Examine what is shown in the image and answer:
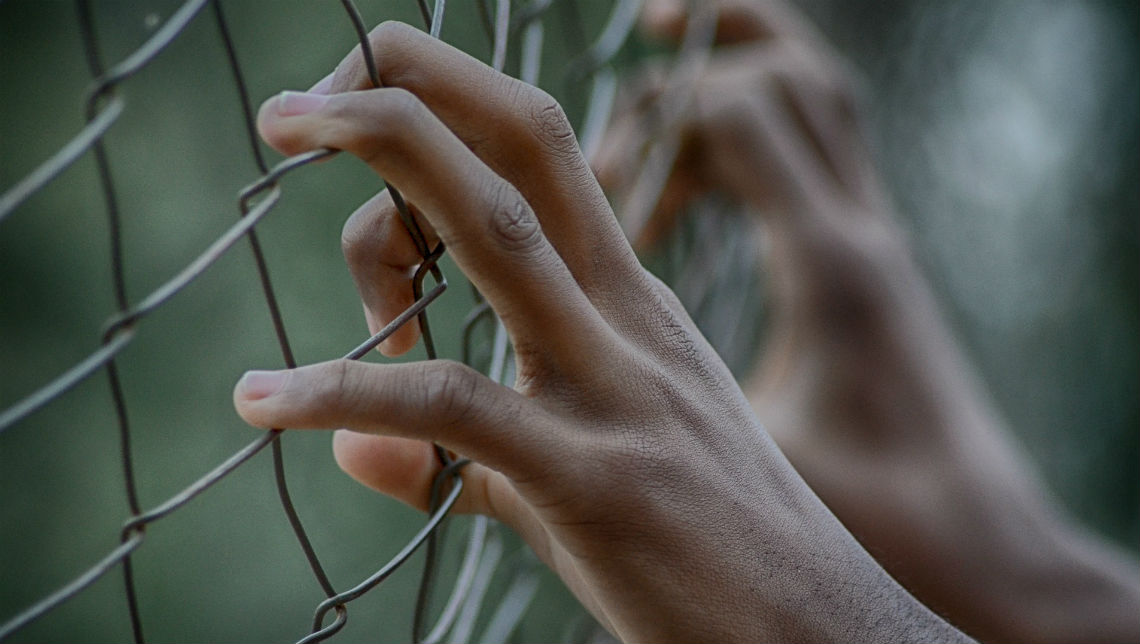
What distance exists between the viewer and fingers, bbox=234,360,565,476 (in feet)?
1.05

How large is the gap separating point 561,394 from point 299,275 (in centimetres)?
214

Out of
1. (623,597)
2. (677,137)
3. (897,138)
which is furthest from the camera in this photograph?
(897,138)

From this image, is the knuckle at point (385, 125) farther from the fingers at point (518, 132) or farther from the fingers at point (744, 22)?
the fingers at point (744, 22)

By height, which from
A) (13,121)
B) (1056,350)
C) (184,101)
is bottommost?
(1056,350)

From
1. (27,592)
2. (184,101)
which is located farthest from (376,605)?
(184,101)

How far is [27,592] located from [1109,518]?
252 centimetres

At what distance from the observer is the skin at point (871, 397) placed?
92 centimetres

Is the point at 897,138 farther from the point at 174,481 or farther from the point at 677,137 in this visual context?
the point at 174,481

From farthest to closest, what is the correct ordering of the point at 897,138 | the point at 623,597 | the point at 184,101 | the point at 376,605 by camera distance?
the point at 376,605 < the point at 184,101 < the point at 897,138 < the point at 623,597

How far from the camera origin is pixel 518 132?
37 centimetres

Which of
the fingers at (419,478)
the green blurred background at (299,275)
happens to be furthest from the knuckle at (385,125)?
the green blurred background at (299,275)

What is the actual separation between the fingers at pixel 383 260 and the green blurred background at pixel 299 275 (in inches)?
46.8

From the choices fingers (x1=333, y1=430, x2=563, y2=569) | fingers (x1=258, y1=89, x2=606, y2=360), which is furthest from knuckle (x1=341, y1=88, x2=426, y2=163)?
fingers (x1=333, y1=430, x2=563, y2=569)

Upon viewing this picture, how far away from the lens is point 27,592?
2631mm
